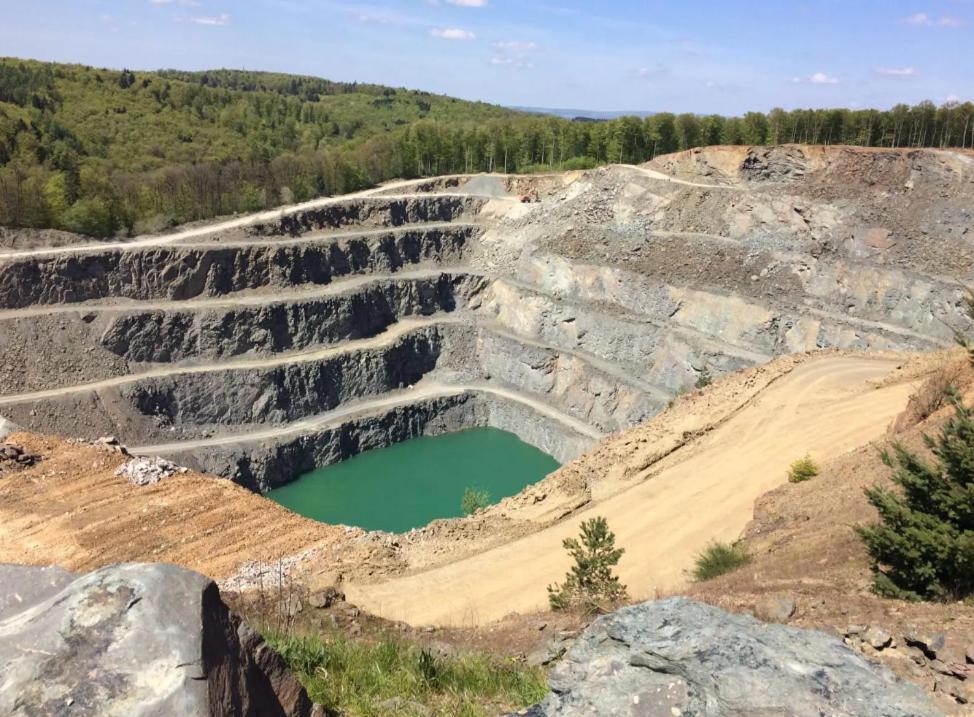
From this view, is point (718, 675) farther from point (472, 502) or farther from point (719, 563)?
point (472, 502)

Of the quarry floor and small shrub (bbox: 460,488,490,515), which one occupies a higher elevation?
the quarry floor

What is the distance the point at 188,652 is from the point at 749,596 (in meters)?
10.5

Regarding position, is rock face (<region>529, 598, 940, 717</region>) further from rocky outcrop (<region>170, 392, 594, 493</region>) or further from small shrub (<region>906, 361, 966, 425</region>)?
rocky outcrop (<region>170, 392, 594, 493</region>)

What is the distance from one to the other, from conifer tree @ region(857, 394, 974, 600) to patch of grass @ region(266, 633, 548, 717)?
23.1 feet

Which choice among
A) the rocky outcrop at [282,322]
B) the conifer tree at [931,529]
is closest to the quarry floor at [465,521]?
the conifer tree at [931,529]

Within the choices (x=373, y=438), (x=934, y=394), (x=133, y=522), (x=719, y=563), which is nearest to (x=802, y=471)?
(x=934, y=394)

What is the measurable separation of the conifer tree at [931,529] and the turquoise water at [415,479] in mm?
24177

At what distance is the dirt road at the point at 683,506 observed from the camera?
17.6 meters

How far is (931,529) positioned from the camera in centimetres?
1088

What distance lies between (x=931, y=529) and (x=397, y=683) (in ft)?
30.0

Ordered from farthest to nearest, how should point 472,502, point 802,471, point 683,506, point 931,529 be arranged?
point 472,502
point 683,506
point 802,471
point 931,529

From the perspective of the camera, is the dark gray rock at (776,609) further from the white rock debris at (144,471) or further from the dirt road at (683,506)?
the white rock debris at (144,471)

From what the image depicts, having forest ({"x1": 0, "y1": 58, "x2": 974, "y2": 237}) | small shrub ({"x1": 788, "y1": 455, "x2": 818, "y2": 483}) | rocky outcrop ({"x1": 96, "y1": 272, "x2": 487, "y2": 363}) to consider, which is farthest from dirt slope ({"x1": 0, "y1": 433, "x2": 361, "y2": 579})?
forest ({"x1": 0, "y1": 58, "x2": 974, "y2": 237})

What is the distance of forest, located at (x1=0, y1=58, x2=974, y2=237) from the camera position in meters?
51.4
